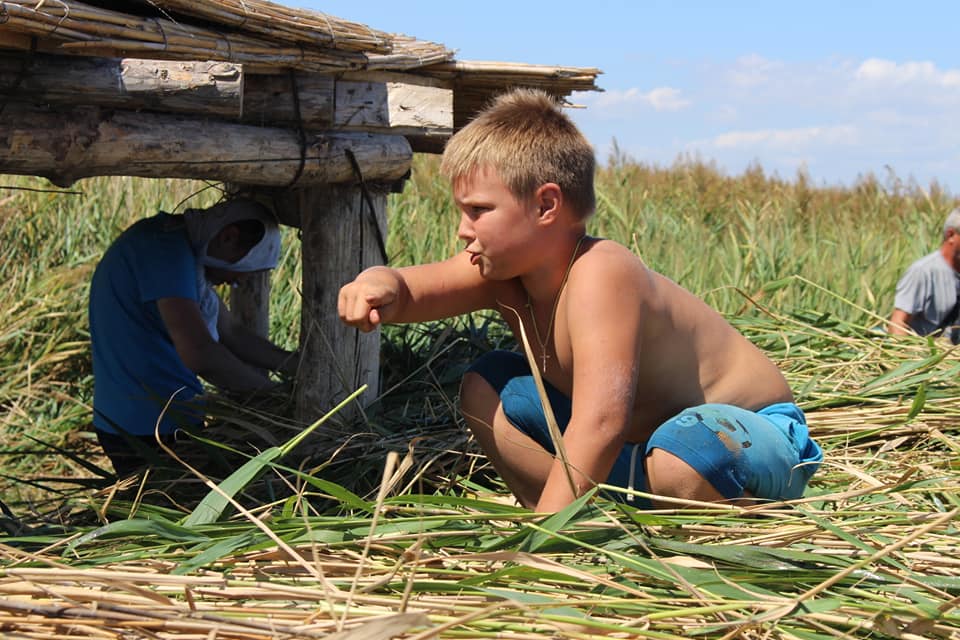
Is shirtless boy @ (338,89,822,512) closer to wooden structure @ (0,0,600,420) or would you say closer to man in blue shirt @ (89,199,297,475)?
wooden structure @ (0,0,600,420)

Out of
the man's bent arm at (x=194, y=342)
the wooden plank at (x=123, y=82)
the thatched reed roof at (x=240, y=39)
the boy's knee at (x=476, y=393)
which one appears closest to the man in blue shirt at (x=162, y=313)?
the man's bent arm at (x=194, y=342)

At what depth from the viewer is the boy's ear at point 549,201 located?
2373 mm

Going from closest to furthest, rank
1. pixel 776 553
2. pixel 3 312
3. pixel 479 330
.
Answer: pixel 776 553
pixel 479 330
pixel 3 312

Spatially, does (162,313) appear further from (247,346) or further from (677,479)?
(677,479)

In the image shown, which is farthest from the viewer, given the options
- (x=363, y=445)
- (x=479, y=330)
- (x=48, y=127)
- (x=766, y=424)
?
(x=479, y=330)

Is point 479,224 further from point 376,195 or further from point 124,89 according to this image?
point 376,195

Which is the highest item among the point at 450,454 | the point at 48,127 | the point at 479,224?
the point at 48,127

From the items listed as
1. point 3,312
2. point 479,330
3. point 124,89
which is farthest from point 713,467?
point 3,312

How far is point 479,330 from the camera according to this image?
433cm

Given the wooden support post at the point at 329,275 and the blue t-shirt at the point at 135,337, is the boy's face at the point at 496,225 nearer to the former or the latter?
the wooden support post at the point at 329,275

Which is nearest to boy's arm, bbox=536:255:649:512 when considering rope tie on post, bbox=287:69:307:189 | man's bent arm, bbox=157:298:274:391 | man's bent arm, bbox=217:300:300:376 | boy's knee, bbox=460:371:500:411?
boy's knee, bbox=460:371:500:411

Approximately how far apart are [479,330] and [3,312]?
8.71 ft

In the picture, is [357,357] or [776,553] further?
[357,357]

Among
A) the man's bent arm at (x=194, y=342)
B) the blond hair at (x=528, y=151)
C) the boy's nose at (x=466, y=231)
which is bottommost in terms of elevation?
the man's bent arm at (x=194, y=342)
